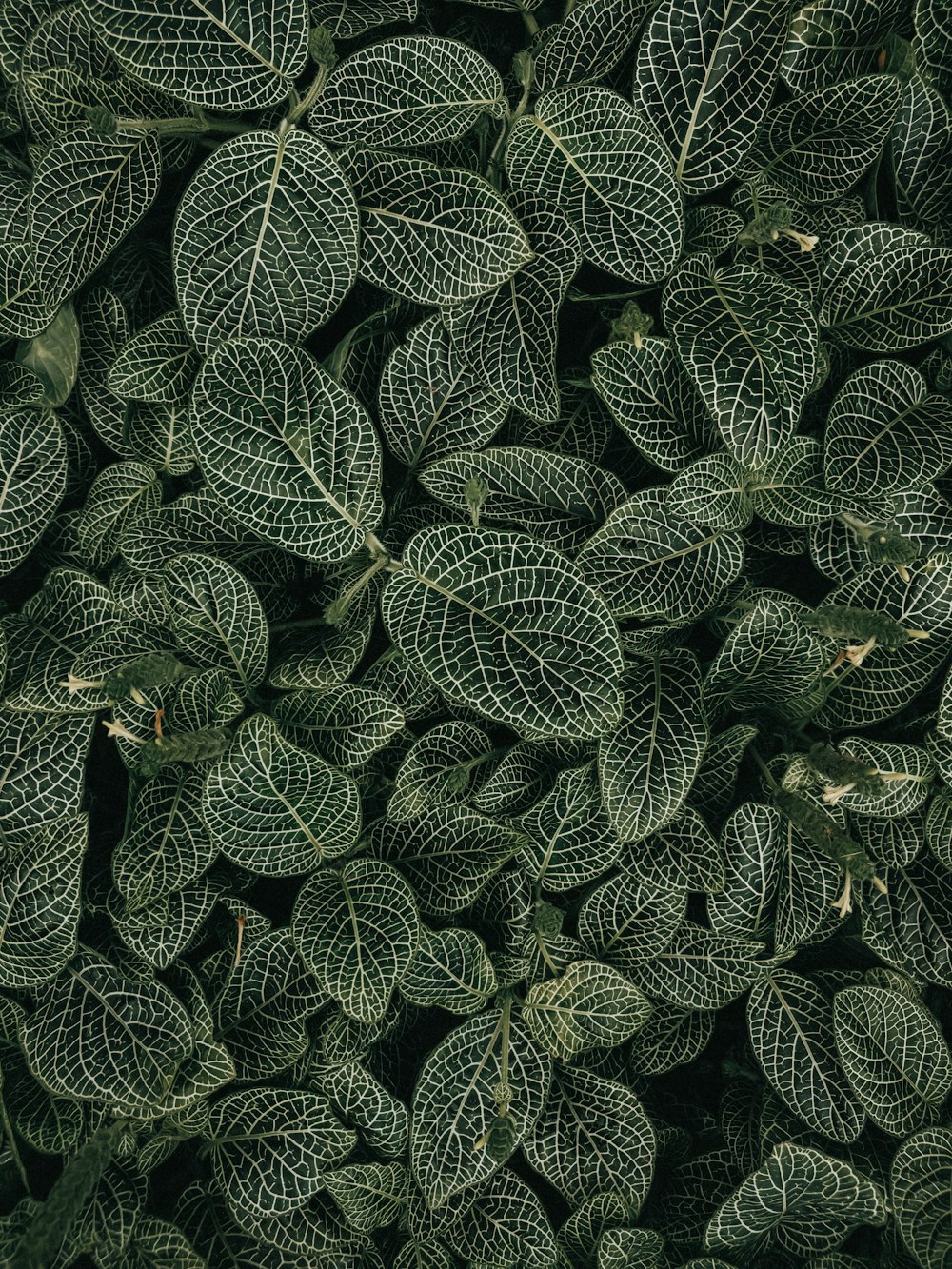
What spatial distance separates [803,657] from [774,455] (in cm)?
30

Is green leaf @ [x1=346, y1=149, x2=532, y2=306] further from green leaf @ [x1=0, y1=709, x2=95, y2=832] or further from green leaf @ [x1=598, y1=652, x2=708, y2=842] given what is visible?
green leaf @ [x1=0, y1=709, x2=95, y2=832]

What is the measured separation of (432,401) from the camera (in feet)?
4.37

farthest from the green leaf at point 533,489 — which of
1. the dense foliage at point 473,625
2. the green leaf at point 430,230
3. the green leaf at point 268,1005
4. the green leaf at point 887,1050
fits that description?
the green leaf at point 887,1050

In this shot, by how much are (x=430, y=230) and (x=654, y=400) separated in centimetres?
40

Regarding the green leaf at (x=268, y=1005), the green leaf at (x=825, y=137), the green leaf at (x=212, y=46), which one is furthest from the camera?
the green leaf at (x=268, y=1005)

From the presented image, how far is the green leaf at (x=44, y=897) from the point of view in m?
1.28

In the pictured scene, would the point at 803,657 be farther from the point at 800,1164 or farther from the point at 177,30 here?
the point at 177,30

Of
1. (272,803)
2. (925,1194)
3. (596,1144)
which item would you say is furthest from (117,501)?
(925,1194)

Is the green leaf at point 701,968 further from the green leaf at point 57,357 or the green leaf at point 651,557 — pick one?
the green leaf at point 57,357

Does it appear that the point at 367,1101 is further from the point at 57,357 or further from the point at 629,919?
the point at 57,357

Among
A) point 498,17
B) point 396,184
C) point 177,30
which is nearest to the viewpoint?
point 177,30

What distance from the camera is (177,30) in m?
1.14

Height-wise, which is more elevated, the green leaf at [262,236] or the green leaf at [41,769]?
the green leaf at [262,236]

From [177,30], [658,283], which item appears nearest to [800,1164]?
[658,283]
